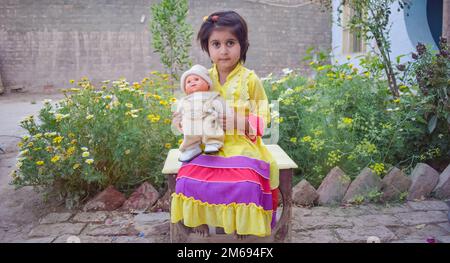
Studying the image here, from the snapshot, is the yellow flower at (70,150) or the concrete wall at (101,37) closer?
the yellow flower at (70,150)

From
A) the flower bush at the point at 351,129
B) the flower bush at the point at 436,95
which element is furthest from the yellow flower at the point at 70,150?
the flower bush at the point at 436,95

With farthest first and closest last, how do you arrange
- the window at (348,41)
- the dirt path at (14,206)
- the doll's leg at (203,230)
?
1. the window at (348,41)
2. the dirt path at (14,206)
3. the doll's leg at (203,230)

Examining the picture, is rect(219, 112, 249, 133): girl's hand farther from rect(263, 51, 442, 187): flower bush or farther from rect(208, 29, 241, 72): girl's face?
rect(263, 51, 442, 187): flower bush

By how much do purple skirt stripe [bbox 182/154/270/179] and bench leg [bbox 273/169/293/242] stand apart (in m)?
0.29

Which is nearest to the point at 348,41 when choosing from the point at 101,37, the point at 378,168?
the point at 378,168

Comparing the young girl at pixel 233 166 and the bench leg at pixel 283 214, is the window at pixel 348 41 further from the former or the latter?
the young girl at pixel 233 166

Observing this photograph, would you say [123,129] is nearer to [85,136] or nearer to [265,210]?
[85,136]

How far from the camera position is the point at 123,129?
318 cm

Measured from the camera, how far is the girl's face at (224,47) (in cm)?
205

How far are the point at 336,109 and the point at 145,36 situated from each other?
32.3 feet

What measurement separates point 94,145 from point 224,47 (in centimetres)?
153

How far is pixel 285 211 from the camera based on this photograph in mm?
2318

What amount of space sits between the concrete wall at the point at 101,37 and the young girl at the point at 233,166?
10.3 metres

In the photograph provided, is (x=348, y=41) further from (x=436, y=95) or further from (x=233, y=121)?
(x=233, y=121)
